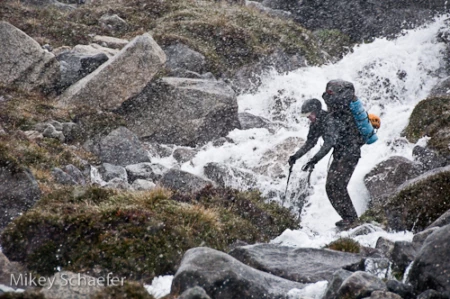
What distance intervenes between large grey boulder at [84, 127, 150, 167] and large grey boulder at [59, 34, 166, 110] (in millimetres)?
1829

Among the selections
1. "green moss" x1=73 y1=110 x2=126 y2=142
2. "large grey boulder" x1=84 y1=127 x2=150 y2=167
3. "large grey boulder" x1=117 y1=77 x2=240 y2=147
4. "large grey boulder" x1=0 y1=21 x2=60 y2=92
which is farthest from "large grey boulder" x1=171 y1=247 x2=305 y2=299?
"large grey boulder" x1=0 y1=21 x2=60 y2=92

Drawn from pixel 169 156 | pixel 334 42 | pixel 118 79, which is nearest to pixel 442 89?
pixel 334 42

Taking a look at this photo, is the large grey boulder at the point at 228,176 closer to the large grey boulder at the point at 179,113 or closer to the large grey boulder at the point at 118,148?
the large grey boulder at the point at 118,148

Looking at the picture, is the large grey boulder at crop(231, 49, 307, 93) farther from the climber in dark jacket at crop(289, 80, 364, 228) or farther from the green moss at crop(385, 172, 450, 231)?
the green moss at crop(385, 172, 450, 231)

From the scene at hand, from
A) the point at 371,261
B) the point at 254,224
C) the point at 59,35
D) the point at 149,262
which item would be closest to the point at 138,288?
the point at 149,262

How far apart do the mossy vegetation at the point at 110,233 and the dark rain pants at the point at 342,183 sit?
283 cm

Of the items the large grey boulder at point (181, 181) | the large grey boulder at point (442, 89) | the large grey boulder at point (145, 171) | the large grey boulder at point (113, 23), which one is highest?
the large grey boulder at point (181, 181)

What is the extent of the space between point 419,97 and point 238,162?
9.80 metres

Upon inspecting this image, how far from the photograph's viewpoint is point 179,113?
57.6 ft

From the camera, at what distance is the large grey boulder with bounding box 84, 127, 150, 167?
14.7 meters

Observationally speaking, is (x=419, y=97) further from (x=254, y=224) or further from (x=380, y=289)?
(x=380, y=289)

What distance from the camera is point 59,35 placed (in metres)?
22.4

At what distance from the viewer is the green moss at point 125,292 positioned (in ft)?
16.7

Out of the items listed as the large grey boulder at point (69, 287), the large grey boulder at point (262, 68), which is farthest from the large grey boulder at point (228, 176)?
the large grey boulder at point (69, 287)
